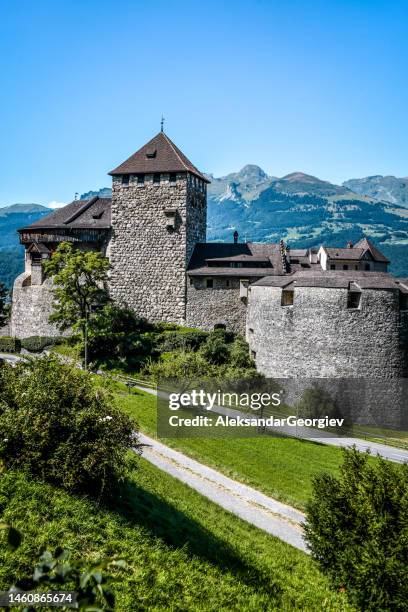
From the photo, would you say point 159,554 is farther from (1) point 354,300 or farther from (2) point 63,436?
(1) point 354,300

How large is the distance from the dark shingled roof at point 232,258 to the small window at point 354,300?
9.17 m

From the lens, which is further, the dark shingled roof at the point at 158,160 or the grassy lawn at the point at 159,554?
the dark shingled roof at the point at 158,160

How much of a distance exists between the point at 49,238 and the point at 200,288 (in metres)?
14.2

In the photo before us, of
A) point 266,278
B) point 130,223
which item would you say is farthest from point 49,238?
point 266,278

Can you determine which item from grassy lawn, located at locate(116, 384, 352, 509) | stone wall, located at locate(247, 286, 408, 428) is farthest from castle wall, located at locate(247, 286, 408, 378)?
grassy lawn, located at locate(116, 384, 352, 509)

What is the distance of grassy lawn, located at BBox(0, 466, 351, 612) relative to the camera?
358 inches

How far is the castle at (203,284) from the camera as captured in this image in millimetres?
33125

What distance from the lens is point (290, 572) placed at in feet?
40.3

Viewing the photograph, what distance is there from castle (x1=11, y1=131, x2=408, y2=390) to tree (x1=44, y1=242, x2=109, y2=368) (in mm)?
3037

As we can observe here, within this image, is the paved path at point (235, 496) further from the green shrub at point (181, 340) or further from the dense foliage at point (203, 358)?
the green shrub at point (181, 340)

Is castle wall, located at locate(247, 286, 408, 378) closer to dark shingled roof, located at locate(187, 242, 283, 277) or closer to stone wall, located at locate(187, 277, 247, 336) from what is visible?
stone wall, located at locate(187, 277, 247, 336)

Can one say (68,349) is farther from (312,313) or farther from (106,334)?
(312,313)

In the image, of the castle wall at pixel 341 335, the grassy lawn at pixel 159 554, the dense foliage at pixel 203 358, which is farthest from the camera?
the castle wall at pixel 341 335

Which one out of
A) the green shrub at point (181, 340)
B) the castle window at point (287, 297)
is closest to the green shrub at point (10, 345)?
the green shrub at point (181, 340)
